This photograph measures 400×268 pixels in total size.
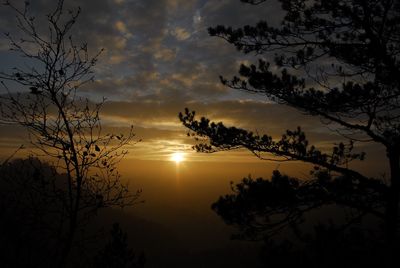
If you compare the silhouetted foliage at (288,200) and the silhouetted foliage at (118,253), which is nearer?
the silhouetted foliage at (288,200)

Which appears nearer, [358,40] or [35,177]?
[35,177]

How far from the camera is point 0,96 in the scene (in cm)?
545

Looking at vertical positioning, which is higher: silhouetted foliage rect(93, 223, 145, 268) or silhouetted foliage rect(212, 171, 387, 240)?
silhouetted foliage rect(212, 171, 387, 240)

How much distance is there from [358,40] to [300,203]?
357 cm

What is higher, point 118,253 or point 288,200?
point 288,200

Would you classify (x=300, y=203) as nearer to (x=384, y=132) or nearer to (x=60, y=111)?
(x=384, y=132)

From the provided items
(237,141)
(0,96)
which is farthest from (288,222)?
(0,96)

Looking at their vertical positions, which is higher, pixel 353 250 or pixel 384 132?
pixel 384 132

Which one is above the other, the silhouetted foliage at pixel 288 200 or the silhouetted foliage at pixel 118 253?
the silhouetted foliage at pixel 288 200

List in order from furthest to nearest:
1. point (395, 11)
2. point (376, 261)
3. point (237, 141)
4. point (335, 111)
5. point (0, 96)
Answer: point (237, 141), point (335, 111), point (395, 11), point (376, 261), point (0, 96)

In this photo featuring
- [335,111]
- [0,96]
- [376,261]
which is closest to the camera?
[0,96]

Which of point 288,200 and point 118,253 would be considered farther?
point 118,253

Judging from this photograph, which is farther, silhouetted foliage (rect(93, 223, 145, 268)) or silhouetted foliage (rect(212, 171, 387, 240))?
silhouetted foliage (rect(93, 223, 145, 268))

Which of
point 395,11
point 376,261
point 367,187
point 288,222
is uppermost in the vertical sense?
point 395,11
